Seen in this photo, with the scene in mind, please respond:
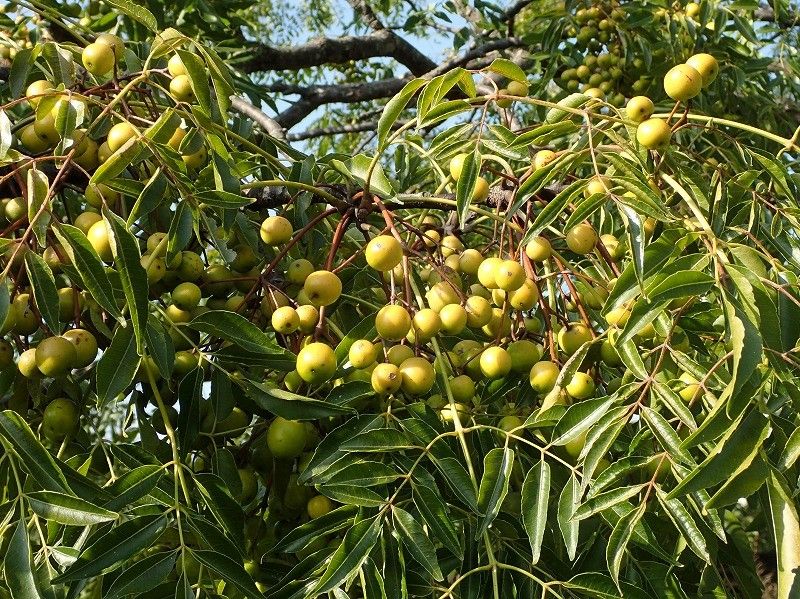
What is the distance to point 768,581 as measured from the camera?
3.27m

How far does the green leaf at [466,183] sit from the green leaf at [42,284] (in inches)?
23.9

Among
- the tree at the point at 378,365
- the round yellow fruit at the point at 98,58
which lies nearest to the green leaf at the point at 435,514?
the tree at the point at 378,365

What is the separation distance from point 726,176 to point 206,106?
103 centimetres

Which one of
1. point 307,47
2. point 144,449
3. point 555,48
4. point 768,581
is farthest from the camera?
point 307,47

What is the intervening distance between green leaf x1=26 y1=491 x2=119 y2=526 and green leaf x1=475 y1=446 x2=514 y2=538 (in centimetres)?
50

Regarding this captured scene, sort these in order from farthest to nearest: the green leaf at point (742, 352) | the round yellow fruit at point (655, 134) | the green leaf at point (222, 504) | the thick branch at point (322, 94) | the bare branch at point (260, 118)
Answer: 1. the thick branch at point (322, 94)
2. the bare branch at point (260, 118)
3. the round yellow fruit at point (655, 134)
4. the green leaf at point (222, 504)
5. the green leaf at point (742, 352)

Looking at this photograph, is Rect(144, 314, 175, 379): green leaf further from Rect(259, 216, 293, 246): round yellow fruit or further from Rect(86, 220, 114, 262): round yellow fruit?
Rect(259, 216, 293, 246): round yellow fruit

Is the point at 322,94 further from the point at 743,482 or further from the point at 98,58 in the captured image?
the point at 743,482

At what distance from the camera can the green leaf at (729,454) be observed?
1124 millimetres

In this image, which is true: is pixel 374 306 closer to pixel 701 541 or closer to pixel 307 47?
pixel 701 541

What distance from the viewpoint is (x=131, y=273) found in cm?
124

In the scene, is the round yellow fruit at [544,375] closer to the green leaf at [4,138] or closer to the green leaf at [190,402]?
the green leaf at [190,402]

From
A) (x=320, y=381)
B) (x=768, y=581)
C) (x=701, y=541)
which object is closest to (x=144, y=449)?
(x=320, y=381)

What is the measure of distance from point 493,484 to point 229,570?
391 millimetres
